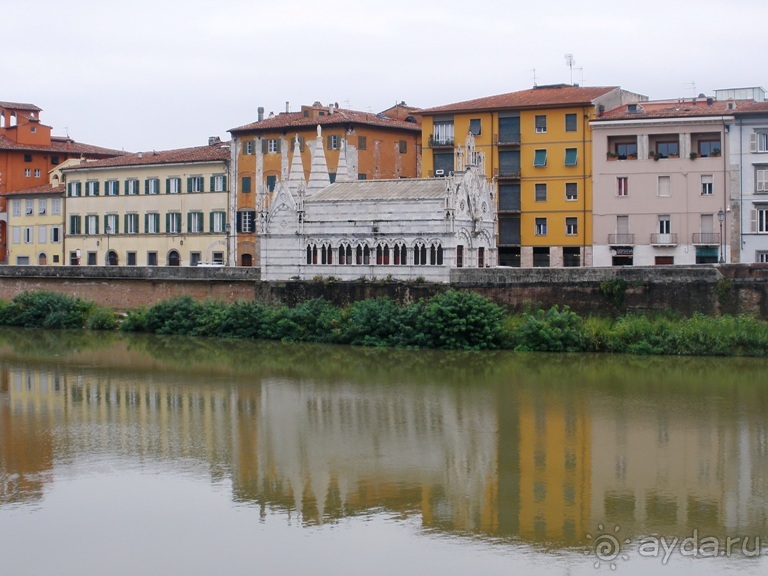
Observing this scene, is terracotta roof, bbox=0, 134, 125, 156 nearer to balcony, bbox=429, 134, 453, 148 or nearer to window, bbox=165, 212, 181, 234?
window, bbox=165, 212, 181, 234

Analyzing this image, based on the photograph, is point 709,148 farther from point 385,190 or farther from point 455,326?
point 455,326

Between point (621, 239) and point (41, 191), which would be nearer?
A: point (621, 239)

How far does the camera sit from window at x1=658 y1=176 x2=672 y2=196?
5938cm

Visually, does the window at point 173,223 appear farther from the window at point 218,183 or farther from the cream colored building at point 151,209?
the window at point 218,183

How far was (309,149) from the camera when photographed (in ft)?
224

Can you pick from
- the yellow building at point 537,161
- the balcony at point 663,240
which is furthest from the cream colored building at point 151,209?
the balcony at point 663,240

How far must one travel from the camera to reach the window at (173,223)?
73.0m

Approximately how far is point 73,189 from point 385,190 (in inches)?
1150

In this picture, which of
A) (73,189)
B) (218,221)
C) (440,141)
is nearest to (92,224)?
(73,189)

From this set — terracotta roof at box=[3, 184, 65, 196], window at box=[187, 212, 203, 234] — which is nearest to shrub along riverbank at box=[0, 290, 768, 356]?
window at box=[187, 212, 203, 234]

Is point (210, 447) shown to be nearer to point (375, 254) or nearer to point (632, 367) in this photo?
point (632, 367)

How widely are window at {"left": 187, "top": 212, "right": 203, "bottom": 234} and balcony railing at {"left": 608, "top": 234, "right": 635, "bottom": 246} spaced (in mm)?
24404

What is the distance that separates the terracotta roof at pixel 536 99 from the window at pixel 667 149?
13.7ft

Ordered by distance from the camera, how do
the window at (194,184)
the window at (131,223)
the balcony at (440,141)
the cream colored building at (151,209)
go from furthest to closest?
the window at (131,223) < the window at (194,184) < the cream colored building at (151,209) < the balcony at (440,141)
